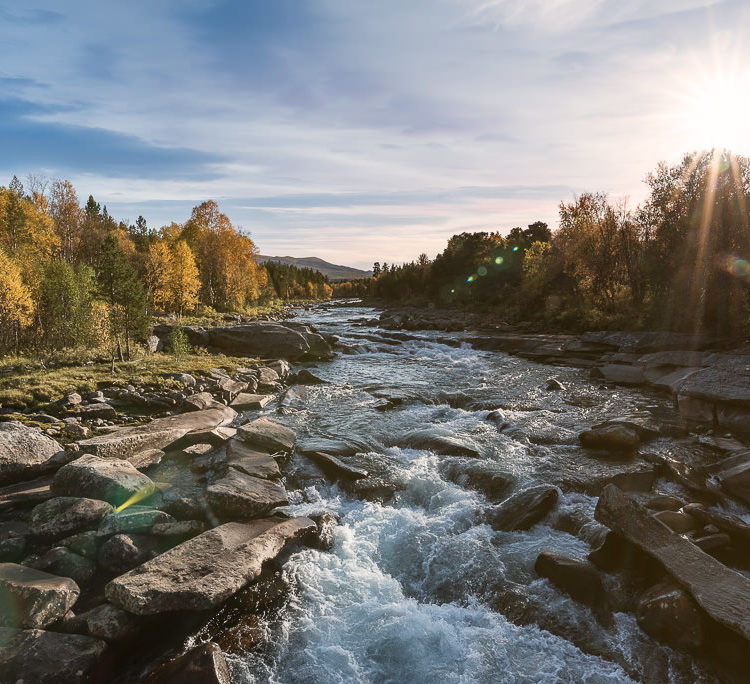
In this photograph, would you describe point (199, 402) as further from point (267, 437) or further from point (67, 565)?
point (67, 565)

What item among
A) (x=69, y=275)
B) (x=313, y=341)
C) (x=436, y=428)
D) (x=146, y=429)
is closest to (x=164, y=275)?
(x=69, y=275)

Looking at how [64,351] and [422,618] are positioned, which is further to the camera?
[64,351]

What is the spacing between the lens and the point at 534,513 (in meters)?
9.47

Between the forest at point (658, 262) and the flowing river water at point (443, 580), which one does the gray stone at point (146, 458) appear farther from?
the forest at point (658, 262)

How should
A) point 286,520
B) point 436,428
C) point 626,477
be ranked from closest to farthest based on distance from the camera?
point 286,520, point 626,477, point 436,428

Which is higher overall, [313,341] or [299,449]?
[313,341]

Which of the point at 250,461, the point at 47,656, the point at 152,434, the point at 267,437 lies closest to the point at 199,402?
the point at 152,434

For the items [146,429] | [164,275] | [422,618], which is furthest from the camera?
[164,275]

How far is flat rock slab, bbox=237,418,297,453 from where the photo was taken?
1291 centimetres

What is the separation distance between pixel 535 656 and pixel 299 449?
9.05m

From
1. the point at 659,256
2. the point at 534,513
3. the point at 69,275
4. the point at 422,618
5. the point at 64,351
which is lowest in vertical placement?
the point at 422,618

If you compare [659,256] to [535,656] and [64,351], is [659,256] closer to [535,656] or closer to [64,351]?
[535,656]

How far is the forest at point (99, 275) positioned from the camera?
2225cm

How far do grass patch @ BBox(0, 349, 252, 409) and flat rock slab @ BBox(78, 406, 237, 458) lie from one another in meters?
4.41
